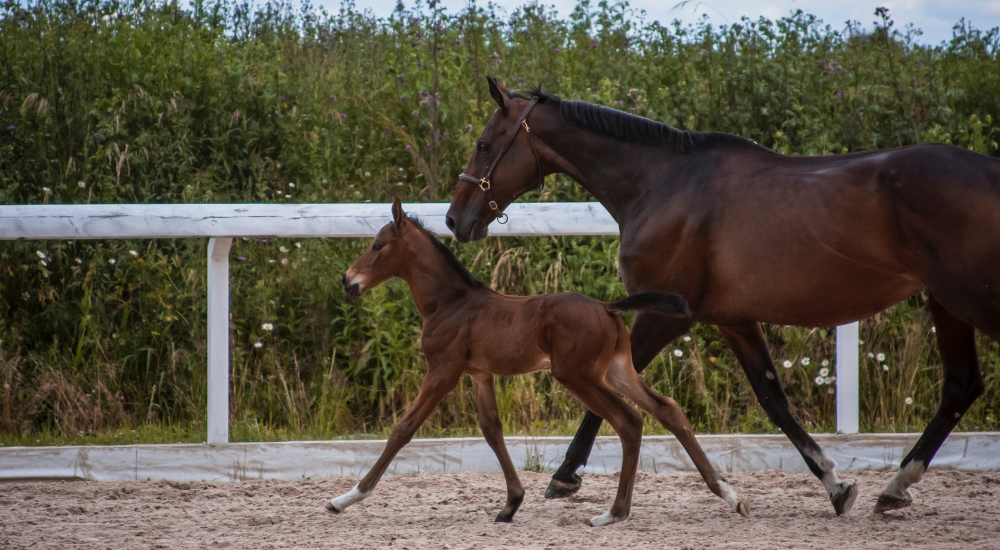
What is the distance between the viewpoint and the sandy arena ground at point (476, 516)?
3.21 meters

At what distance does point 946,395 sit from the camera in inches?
152

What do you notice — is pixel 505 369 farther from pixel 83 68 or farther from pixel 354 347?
pixel 83 68

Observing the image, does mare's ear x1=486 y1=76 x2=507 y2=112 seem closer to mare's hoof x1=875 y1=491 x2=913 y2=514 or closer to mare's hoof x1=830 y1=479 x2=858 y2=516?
mare's hoof x1=830 y1=479 x2=858 y2=516

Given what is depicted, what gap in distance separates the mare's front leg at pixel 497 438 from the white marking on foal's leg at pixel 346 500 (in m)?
0.55

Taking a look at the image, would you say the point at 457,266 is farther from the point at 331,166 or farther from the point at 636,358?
the point at 331,166

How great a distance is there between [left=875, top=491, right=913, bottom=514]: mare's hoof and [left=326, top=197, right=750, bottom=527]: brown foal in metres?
0.63

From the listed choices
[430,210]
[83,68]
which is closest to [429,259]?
[430,210]

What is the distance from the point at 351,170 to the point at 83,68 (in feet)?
8.48

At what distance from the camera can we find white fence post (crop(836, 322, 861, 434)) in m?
4.61

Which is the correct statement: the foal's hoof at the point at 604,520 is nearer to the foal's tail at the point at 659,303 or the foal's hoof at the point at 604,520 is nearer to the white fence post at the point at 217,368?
the foal's tail at the point at 659,303

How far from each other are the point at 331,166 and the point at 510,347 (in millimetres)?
4495

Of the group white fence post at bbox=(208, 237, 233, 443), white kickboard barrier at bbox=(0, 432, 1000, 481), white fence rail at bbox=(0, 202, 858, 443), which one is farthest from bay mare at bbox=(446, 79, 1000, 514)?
white fence post at bbox=(208, 237, 233, 443)

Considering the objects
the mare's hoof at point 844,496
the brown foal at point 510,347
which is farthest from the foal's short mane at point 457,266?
the mare's hoof at point 844,496

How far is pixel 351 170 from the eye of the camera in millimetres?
7801
